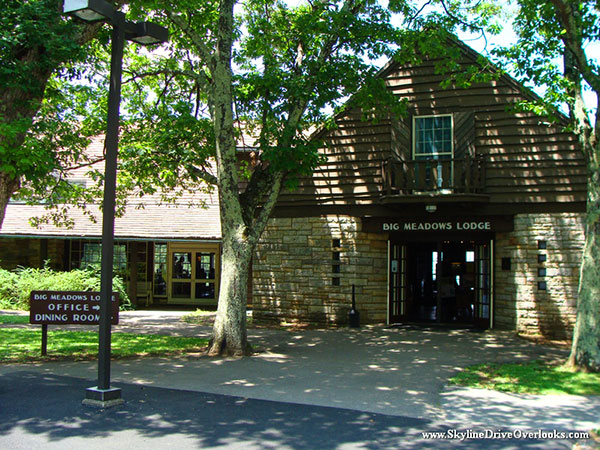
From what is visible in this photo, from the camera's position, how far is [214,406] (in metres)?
7.09

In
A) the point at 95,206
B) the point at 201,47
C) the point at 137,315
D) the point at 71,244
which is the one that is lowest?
the point at 137,315

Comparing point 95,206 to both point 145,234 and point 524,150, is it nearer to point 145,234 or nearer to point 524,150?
point 145,234

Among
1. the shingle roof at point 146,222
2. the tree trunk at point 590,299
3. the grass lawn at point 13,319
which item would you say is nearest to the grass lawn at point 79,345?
the grass lawn at point 13,319

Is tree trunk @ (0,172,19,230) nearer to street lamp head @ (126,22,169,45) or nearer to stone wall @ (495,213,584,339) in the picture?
street lamp head @ (126,22,169,45)

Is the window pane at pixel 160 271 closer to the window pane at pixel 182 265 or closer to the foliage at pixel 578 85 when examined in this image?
the window pane at pixel 182 265

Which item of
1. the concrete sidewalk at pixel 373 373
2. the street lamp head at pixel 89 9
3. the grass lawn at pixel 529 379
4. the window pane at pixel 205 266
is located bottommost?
the concrete sidewalk at pixel 373 373

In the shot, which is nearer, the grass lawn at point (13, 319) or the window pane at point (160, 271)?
the grass lawn at point (13, 319)

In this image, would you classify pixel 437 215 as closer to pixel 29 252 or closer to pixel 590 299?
pixel 590 299

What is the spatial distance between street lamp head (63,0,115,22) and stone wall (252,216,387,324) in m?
9.24

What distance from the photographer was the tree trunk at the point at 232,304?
1075 centimetres

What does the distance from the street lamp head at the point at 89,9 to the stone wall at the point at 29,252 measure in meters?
15.7

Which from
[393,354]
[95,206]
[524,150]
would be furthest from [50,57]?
[95,206]

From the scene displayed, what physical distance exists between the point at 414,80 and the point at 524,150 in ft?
10.7

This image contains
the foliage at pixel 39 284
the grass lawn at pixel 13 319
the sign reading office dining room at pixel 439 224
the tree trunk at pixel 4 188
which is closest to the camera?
the tree trunk at pixel 4 188
